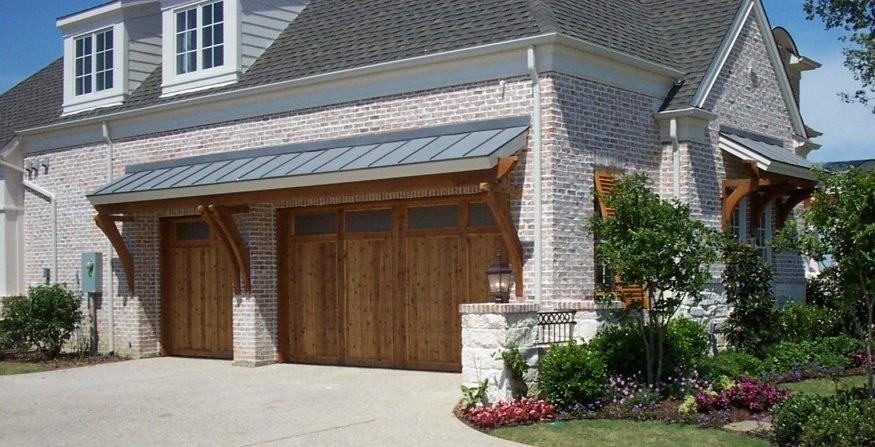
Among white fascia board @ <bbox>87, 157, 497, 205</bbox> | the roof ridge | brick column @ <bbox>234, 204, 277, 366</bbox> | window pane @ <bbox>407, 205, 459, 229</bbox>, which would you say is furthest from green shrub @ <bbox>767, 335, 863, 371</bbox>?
brick column @ <bbox>234, 204, 277, 366</bbox>

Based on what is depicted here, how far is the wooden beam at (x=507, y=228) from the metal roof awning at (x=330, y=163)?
0.44 m

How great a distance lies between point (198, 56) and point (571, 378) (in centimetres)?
1068

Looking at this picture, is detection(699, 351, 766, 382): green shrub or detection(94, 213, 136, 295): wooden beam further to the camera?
detection(94, 213, 136, 295): wooden beam

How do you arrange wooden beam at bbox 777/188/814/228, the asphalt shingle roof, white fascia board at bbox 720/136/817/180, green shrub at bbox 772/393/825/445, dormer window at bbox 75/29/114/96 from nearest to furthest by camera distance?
1. green shrub at bbox 772/393/825/445
2. the asphalt shingle roof
3. white fascia board at bbox 720/136/817/180
4. wooden beam at bbox 777/188/814/228
5. dormer window at bbox 75/29/114/96

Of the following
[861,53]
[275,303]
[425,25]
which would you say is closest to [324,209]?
[275,303]

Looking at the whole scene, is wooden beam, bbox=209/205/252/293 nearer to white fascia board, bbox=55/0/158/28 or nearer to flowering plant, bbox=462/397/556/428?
white fascia board, bbox=55/0/158/28

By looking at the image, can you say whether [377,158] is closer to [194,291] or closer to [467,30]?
[467,30]

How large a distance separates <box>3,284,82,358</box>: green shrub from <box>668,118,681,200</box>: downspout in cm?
1194

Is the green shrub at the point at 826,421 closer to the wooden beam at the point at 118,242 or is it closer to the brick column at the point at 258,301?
the brick column at the point at 258,301

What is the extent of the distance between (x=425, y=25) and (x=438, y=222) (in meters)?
3.28

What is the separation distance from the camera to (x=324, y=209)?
17203mm

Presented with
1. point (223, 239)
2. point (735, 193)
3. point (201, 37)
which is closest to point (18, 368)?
point (223, 239)

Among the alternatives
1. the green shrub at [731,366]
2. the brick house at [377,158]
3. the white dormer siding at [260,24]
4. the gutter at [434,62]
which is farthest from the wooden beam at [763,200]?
the white dormer siding at [260,24]

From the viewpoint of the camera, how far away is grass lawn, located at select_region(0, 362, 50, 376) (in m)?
18.4
